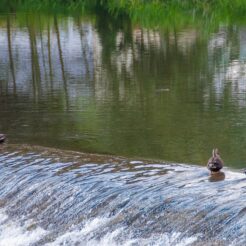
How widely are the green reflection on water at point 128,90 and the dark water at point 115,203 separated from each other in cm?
181

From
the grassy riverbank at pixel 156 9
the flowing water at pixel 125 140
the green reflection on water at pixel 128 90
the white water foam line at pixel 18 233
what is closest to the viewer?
the flowing water at pixel 125 140

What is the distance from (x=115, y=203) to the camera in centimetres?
1104

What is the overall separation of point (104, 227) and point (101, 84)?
12306 mm

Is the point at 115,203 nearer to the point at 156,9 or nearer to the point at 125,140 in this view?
the point at 125,140

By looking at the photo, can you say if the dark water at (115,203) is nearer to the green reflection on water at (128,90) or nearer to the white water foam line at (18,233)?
the white water foam line at (18,233)

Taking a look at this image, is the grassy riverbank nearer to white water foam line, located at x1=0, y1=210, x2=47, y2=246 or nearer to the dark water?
the dark water

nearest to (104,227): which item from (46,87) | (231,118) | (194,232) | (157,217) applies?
(157,217)

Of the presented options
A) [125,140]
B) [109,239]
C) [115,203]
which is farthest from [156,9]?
[109,239]

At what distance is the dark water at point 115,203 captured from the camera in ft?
32.6

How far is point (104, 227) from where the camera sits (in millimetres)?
10664

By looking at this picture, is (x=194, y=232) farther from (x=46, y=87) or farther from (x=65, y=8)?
(x=65, y=8)

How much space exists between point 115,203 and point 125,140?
475cm

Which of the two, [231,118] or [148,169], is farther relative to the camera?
[231,118]

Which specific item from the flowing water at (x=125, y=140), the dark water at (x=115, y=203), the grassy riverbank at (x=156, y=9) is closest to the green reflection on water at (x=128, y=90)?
the flowing water at (x=125, y=140)
